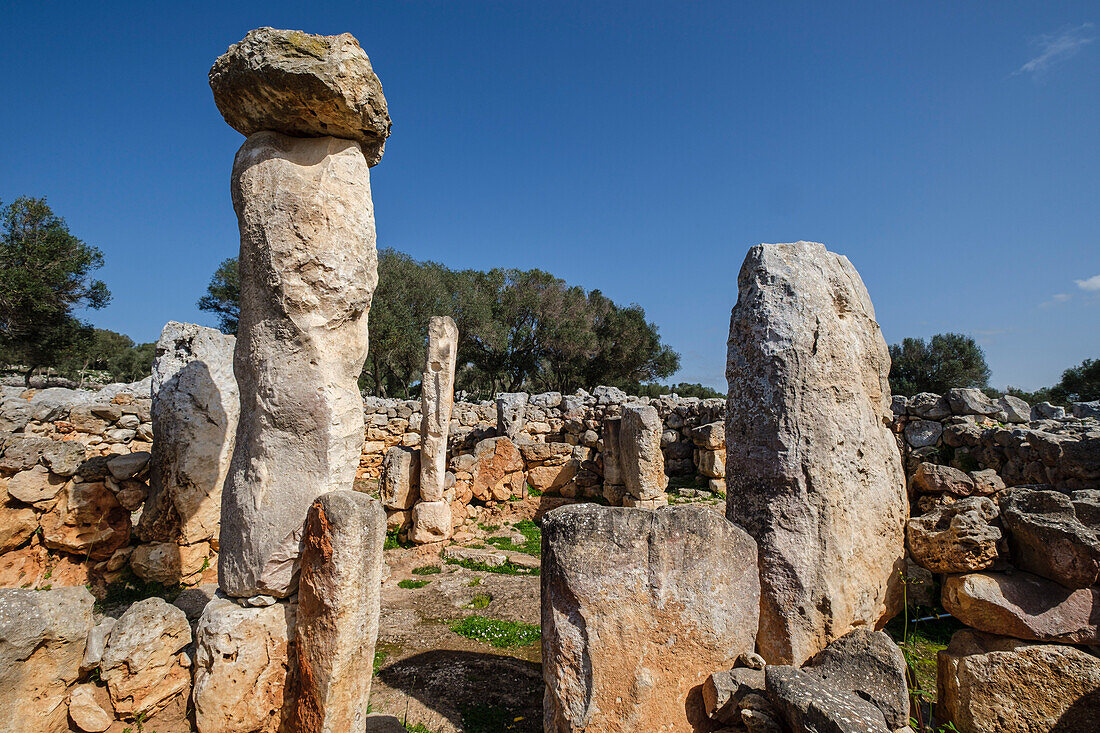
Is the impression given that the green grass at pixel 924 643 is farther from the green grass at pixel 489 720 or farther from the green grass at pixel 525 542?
the green grass at pixel 525 542

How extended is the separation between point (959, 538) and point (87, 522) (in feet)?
23.7

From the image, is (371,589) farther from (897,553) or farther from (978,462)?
(978,462)

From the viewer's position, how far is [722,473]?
11016 millimetres

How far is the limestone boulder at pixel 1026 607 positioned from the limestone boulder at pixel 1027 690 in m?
0.10

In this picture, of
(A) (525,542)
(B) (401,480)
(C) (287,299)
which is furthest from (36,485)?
(A) (525,542)

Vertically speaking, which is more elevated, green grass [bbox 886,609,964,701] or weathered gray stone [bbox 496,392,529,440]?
weathered gray stone [bbox 496,392,529,440]

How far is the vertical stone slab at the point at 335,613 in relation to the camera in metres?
2.48

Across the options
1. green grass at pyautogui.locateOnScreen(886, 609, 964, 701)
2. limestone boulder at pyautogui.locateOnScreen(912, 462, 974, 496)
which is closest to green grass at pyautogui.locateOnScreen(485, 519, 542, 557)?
green grass at pyautogui.locateOnScreen(886, 609, 964, 701)

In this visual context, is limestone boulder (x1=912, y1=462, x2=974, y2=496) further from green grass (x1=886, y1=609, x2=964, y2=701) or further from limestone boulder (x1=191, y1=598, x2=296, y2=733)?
limestone boulder (x1=191, y1=598, x2=296, y2=733)

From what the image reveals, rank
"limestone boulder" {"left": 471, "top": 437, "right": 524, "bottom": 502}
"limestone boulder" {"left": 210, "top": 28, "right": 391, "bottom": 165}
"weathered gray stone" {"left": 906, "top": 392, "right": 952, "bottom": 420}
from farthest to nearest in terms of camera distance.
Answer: "limestone boulder" {"left": 471, "top": 437, "right": 524, "bottom": 502}, "weathered gray stone" {"left": 906, "top": 392, "right": 952, "bottom": 420}, "limestone boulder" {"left": 210, "top": 28, "right": 391, "bottom": 165}

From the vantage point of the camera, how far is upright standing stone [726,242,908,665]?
2695 mm

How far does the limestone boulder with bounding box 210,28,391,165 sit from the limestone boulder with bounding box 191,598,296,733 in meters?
2.57

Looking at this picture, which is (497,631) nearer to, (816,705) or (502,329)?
(816,705)

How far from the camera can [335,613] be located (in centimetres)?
249
